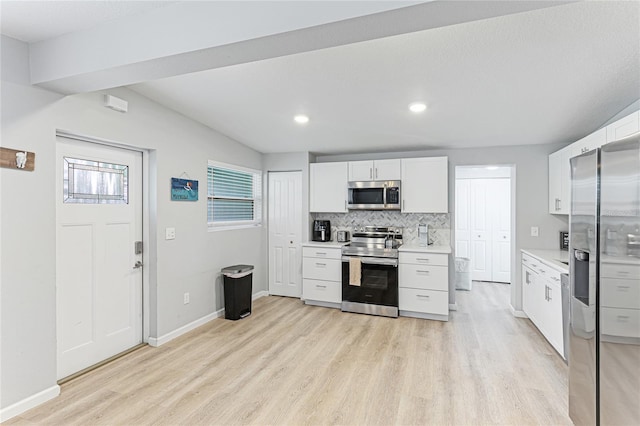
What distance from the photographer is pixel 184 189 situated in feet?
12.0

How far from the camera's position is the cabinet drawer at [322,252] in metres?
4.64

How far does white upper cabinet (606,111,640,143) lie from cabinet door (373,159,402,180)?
91.3 inches

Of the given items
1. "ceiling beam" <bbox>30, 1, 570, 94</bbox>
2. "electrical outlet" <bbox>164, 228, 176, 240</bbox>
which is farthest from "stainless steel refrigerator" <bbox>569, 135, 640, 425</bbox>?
"electrical outlet" <bbox>164, 228, 176, 240</bbox>

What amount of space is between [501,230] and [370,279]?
3.31 m

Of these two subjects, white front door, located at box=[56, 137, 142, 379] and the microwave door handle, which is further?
the microwave door handle

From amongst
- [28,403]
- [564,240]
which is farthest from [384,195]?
[28,403]

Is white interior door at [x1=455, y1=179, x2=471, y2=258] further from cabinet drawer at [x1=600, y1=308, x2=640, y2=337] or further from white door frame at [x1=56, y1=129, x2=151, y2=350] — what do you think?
white door frame at [x1=56, y1=129, x2=151, y2=350]

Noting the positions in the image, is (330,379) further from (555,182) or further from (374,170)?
(555,182)

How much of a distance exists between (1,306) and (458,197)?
21.3 feet

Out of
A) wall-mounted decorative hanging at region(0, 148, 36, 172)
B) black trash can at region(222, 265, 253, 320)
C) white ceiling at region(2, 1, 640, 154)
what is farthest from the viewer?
black trash can at region(222, 265, 253, 320)

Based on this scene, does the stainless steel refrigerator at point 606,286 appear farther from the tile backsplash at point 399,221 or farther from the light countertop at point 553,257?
the tile backsplash at point 399,221

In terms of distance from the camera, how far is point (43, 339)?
7.75 ft

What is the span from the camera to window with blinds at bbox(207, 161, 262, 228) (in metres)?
4.22

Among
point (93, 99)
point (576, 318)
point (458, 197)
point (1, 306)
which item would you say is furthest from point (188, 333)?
point (458, 197)
